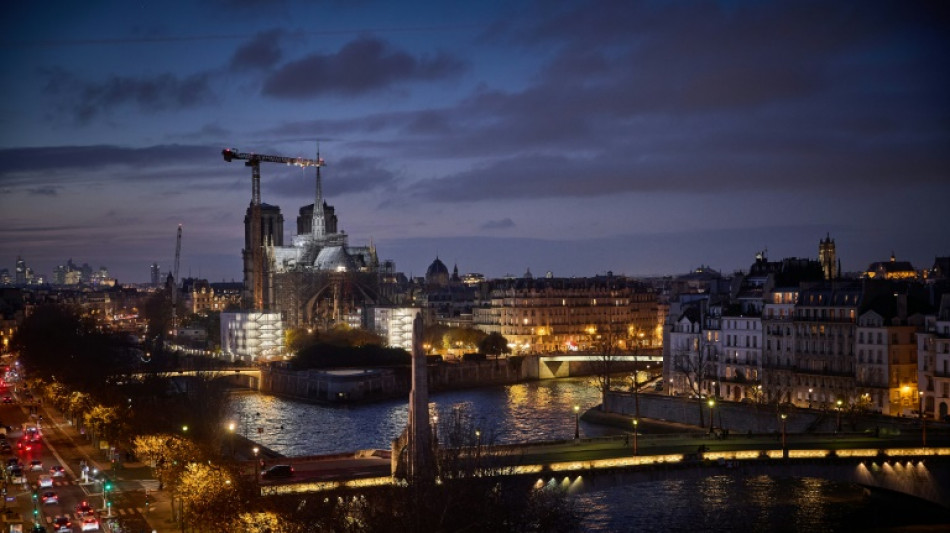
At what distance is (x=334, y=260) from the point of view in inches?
6230

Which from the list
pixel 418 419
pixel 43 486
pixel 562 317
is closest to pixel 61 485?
pixel 43 486

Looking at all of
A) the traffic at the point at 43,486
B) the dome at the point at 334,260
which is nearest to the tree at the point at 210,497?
the traffic at the point at 43,486

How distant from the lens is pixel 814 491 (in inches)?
1853

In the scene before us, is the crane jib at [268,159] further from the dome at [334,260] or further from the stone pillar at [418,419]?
the stone pillar at [418,419]

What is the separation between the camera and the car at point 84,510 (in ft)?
125

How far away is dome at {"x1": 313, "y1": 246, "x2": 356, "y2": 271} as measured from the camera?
514 feet

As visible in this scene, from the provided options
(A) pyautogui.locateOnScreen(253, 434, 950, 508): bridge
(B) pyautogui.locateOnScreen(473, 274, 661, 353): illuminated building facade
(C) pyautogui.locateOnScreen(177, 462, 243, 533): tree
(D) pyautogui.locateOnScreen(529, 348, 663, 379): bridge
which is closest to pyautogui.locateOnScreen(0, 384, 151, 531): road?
(C) pyautogui.locateOnScreen(177, 462, 243, 533): tree

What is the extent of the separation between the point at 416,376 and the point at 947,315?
96.2 ft

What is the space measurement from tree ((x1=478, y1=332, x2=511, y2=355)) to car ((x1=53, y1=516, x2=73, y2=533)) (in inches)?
3127

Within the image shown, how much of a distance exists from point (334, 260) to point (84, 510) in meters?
120

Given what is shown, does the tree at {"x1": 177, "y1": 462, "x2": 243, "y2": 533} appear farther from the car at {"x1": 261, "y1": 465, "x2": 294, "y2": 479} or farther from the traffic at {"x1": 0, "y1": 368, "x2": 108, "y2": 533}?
the traffic at {"x1": 0, "y1": 368, "x2": 108, "y2": 533}

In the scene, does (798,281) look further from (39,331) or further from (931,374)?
(39,331)

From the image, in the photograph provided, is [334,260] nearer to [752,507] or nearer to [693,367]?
[693,367]

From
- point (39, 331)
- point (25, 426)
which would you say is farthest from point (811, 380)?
point (39, 331)
